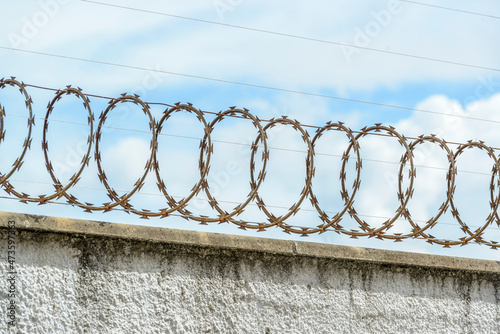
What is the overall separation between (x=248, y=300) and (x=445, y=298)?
1.47 metres

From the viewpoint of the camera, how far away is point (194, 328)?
429 centimetres

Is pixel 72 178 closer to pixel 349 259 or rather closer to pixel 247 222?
pixel 247 222

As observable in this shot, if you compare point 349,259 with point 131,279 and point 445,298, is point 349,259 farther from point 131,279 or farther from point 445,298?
point 131,279

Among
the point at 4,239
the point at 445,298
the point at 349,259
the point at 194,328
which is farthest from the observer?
the point at 445,298

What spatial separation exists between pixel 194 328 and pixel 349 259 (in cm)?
111

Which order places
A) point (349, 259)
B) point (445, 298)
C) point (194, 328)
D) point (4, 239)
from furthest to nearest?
point (445, 298)
point (349, 259)
point (194, 328)
point (4, 239)

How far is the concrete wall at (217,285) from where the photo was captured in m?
4.07

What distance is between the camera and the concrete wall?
13.3 ft

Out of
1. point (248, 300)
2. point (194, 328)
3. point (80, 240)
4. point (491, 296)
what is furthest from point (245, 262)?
point (491, 296)

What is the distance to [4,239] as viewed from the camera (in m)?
4.01

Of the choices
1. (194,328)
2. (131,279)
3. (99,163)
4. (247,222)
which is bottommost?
(194,328)

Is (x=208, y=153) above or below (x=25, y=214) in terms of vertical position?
above

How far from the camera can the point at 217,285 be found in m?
4.38

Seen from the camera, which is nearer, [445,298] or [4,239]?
[4,239]
